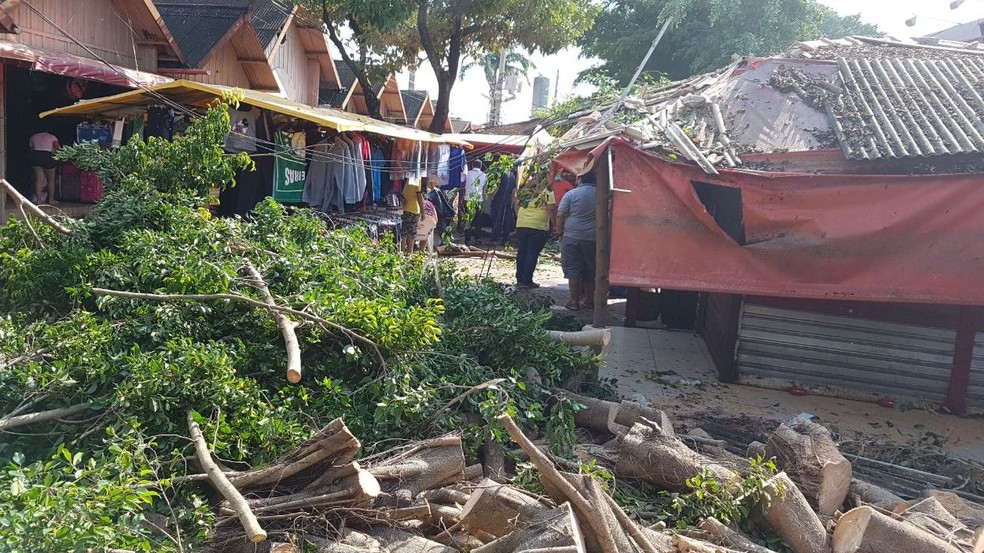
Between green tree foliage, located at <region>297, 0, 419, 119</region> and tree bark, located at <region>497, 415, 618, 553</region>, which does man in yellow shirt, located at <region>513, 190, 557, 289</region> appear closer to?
green tree foliage, located at <region>297, 0, 419, 119</region>

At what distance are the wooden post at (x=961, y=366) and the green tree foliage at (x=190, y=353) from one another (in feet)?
12.9

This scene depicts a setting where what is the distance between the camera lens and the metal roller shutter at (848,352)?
747 centimetres

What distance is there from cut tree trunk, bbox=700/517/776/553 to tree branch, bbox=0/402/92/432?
3.24 m

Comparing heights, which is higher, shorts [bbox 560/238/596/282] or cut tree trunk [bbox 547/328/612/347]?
shorts [bbox 560/238/596/282]

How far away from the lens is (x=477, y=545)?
12.6 ft

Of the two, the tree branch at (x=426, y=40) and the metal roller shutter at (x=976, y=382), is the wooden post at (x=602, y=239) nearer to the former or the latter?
the metal roller shutter at (x=976, y=382)

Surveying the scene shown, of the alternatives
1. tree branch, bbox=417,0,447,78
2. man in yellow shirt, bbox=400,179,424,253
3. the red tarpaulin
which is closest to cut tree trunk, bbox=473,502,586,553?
the red tarpaulin

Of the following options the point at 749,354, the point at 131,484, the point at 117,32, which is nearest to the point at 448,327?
the point at 131,484

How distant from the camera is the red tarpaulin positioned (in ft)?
21.8

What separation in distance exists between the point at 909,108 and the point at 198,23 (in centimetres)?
1229

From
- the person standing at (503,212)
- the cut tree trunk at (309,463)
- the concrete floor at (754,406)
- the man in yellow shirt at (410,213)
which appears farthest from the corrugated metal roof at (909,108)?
the person standing at (503,212)

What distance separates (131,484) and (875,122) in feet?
22.1

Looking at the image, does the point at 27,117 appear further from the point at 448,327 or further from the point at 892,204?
the point at 892,204

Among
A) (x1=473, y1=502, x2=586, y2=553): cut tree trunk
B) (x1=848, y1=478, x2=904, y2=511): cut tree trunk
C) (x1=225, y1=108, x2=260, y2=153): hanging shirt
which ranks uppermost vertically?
(x1=225, y1=108, x2=260, y2=153): hanging shirt
